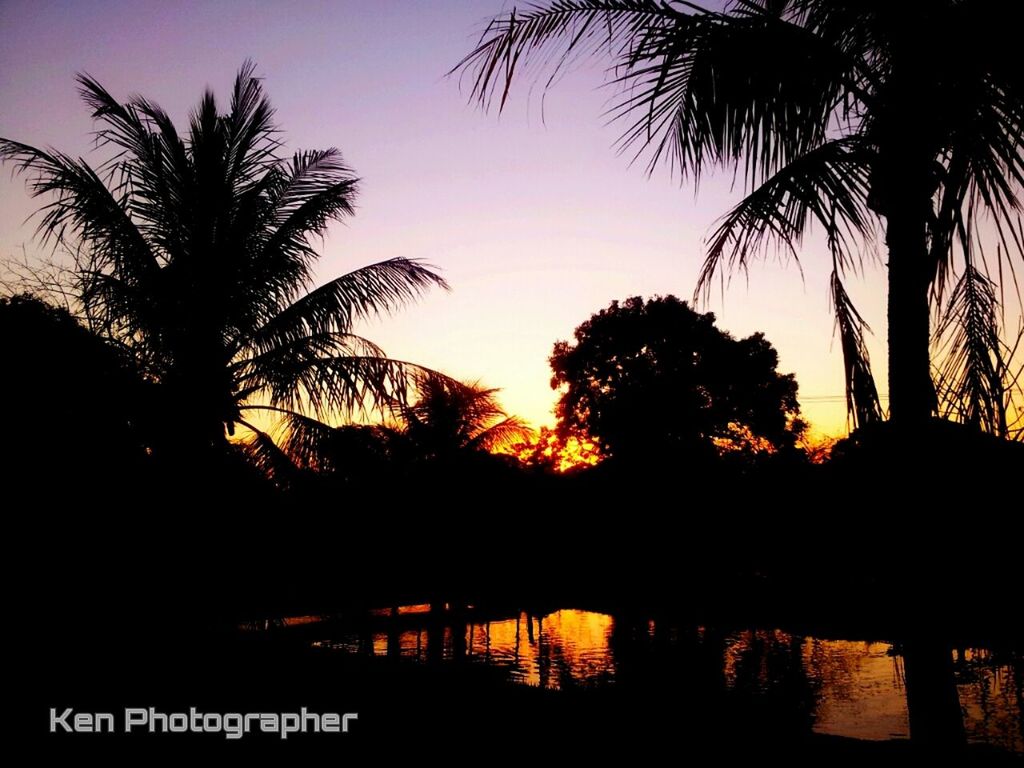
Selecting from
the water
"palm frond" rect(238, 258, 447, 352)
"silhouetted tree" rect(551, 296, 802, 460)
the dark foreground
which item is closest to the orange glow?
"silhouetted tree" rect(551, 296, 802, 460)

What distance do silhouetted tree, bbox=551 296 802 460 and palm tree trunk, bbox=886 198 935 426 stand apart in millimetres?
23315

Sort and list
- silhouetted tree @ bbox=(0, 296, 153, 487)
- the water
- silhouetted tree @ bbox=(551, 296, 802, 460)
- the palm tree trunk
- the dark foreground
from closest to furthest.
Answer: the palm tree trunk, the dark foreground, silhouetted tree @ bbox=(0, 296, 153, 487), the water, silhouetted tree @ bbox=(551, 296, 802, 460)

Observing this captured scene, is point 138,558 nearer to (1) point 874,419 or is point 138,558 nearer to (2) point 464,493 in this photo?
(1) point 874,419

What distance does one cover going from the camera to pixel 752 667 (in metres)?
17.6

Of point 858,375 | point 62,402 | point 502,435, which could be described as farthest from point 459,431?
point 858,375

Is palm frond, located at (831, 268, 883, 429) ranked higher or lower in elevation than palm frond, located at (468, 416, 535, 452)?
lower

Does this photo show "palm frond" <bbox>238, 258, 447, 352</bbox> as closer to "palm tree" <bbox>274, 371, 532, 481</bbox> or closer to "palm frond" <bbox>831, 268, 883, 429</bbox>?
"palm tree" <bbox>274, 371, 532, 481</bbox>

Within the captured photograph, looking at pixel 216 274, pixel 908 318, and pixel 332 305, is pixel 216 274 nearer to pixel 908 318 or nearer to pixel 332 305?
pixel 332 305

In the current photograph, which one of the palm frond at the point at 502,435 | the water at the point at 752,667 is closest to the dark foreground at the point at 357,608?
the water at the point at 752,667

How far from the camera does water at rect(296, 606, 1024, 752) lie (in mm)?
12750

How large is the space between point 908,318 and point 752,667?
17.0 meters

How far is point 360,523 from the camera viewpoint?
1580 cm

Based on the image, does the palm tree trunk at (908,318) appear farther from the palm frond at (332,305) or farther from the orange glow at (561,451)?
the orange glow at (561,451)

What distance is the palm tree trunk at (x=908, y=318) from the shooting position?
3021 millimetres
